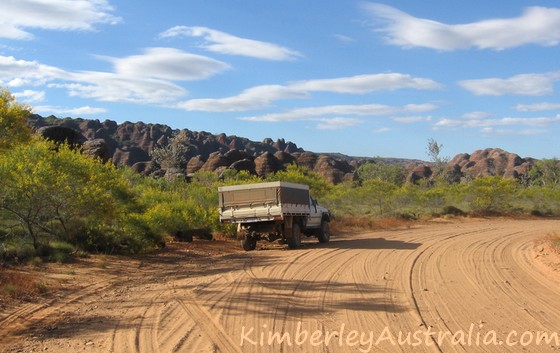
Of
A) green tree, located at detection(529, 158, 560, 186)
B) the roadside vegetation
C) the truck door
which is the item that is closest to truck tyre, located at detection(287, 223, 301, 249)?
Result: the truck door

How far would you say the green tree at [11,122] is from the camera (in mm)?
24766

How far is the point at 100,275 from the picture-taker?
14422 millimetres

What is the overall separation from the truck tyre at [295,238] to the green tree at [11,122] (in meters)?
12.6

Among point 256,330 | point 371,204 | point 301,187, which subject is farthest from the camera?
point 371,204

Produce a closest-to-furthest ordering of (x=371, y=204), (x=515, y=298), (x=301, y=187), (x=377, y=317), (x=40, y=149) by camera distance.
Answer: (x=377, y=317) < (x=515, y=298) < (x=40, y=149) < (x=301, y=187) < (x=371, y=204)

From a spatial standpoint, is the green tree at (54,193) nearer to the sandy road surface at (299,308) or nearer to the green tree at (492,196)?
the sandy road surface at (299,308)

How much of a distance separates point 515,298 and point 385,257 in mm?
6953

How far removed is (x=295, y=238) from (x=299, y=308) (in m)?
11.8

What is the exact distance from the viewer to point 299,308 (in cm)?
981

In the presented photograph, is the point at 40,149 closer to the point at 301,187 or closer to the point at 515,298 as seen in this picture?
the point at 301,187

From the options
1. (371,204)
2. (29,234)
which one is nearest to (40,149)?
(29,234)

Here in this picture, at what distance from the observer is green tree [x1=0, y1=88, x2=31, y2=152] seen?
81.3 ft

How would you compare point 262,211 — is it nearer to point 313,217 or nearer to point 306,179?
point 313,217

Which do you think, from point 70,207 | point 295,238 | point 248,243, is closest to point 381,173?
point 295,238
